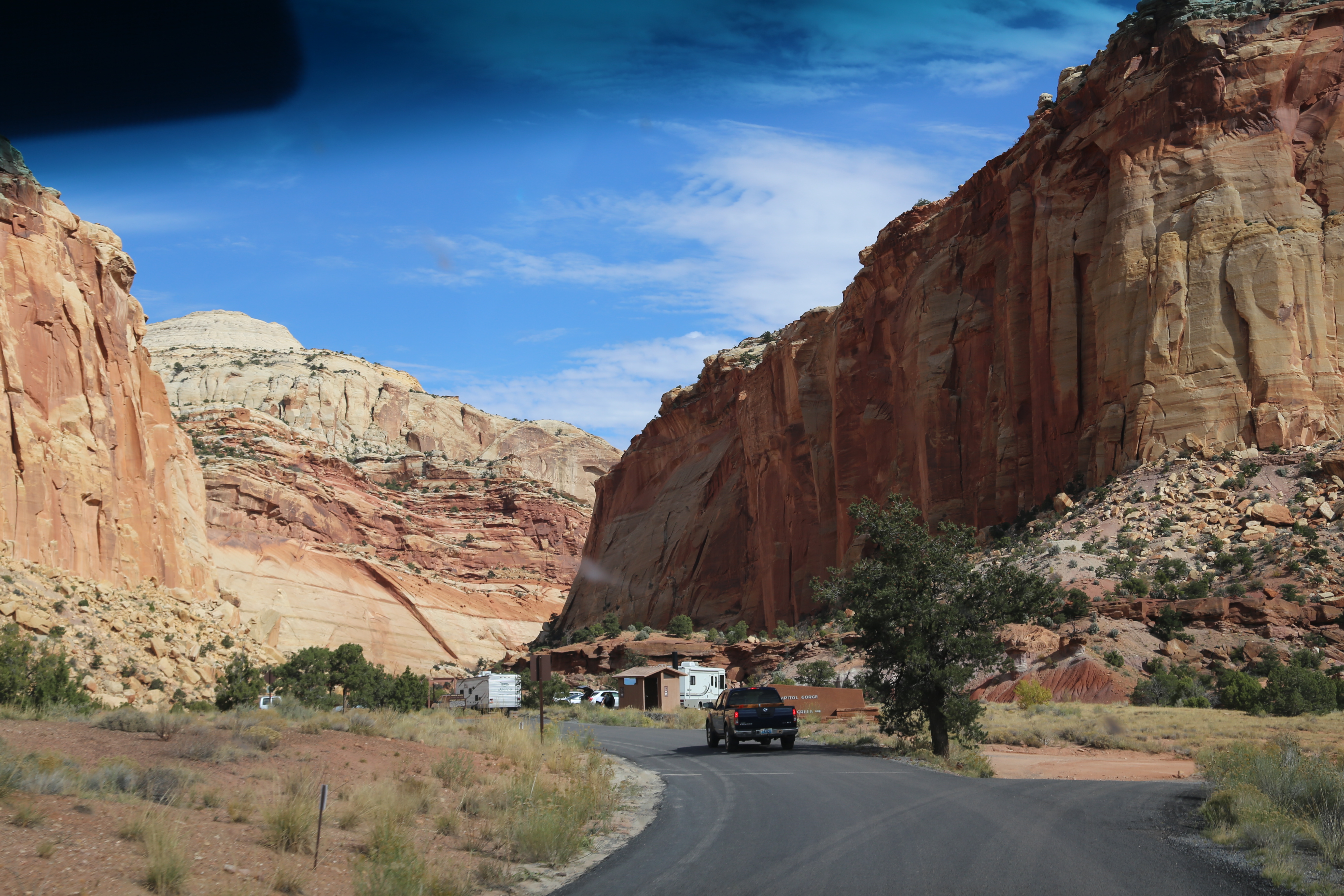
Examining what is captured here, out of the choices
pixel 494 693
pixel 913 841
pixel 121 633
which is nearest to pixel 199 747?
pixel 913 841

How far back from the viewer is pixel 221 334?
168 meters

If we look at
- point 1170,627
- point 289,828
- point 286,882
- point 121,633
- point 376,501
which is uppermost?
point 376,501

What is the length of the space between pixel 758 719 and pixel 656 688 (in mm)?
25790

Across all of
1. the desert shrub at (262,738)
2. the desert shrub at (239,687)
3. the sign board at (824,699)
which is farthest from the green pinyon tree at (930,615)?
the desert shrub at (239,687)

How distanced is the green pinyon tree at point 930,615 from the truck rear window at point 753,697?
249 cm

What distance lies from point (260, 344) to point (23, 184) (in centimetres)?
13818

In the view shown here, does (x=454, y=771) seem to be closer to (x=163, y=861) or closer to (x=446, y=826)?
(x=446, y=826)

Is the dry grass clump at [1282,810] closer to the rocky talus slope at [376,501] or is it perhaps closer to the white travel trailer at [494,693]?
the white travel trailer at [494,693]

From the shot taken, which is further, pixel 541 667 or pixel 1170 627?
pixel 1170 627

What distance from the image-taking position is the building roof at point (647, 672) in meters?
49.2

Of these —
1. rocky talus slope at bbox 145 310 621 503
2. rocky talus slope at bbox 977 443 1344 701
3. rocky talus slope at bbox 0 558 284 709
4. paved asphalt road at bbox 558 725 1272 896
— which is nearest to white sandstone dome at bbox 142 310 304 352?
rocky talus slope at bbox 145 310 621 503

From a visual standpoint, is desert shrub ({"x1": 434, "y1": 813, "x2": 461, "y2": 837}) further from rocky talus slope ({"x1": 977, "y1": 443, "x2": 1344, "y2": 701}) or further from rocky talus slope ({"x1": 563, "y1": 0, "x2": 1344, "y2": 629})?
rocky talus slope ({"x1": 563, "y1": 0, "x2": 1344, "y2": 629})

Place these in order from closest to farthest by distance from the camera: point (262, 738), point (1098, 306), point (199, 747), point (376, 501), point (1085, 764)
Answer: point (199, 747) → point (262, 738) → point (1085, 764) → point (1098, 306) → point (376, 501)

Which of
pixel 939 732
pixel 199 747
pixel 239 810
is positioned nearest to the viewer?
pixel 239 810
